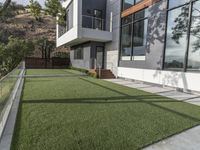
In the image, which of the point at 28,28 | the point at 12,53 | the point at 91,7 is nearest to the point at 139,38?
the point at 91,7

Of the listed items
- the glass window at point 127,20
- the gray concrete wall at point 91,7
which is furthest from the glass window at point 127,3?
the gray concrete wall at point 91,7

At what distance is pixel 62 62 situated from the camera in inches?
925

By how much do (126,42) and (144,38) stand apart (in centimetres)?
198

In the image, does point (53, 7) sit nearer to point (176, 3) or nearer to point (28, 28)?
point (176, 3)

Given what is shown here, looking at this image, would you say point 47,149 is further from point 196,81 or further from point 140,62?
point 140,62

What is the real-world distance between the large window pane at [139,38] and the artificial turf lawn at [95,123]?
5.74 m

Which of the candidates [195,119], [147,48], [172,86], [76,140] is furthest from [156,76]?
[76,140]

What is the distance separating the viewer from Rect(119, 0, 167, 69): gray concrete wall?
905 centimetres

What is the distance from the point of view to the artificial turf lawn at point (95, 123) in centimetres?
290

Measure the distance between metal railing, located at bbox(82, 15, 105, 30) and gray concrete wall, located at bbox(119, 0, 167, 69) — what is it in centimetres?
558

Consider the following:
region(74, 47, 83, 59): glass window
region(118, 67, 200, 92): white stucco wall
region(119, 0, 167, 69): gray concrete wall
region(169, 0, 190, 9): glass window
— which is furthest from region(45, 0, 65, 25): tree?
region(74, 47, 83, 59): glass window

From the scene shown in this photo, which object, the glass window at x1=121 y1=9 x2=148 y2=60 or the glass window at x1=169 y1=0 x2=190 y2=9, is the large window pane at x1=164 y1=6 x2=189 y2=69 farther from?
the glass window at x1=121 y1=9 x2=148 y2=60

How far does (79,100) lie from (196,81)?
5093 mm

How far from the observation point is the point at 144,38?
10.6 meters
